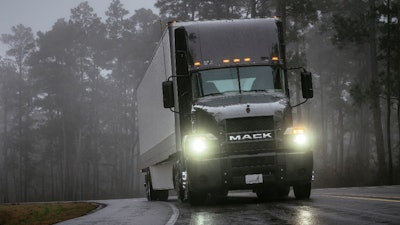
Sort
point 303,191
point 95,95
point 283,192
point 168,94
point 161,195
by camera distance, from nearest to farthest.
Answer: point 303,191
point 168,94
point 283,192
point 161,195
point 95,95

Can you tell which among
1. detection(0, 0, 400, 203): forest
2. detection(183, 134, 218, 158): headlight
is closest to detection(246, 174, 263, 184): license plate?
detection(183, 134, 218, 158): headlight

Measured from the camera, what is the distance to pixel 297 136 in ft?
43.5

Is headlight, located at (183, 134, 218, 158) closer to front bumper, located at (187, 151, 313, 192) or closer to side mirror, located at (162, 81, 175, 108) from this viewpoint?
front bumper, located at (187, 151, 313, 192)

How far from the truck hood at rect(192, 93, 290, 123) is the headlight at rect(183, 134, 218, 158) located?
41cm

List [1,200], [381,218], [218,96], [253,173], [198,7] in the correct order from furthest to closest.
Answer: [1,200]
[198,7]
[218,96]
[253,173]
[381,218]

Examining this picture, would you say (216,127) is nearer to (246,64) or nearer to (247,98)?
(247,98)

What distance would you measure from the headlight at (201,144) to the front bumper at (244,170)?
169 millimetres

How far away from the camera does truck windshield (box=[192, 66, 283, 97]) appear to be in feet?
46.6

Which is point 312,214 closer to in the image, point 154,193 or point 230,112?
point 230,112

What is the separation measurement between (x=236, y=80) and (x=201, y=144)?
192cm

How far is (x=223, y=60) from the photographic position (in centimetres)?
1436

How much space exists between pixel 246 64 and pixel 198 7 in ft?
136

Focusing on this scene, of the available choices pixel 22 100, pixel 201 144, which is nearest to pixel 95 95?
pixel 22 100

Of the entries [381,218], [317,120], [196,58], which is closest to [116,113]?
[317,120]
